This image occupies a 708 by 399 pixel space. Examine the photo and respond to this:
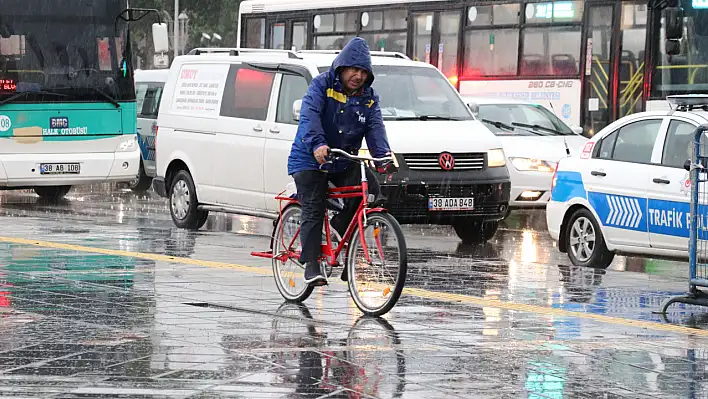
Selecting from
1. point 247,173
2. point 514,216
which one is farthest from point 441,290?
point 514,216

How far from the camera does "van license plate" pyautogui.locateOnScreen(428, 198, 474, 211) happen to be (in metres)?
15.6

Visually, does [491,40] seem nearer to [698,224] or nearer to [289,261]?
[698,224]

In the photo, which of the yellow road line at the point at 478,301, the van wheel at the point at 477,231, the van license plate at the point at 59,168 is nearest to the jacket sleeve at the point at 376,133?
the yellow road line at the point at 478,301

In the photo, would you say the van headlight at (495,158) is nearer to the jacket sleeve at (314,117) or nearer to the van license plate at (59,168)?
the jacket sleeve at (314,117)

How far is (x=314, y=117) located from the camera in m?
9.86

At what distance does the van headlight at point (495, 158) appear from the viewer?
1587 centimetres

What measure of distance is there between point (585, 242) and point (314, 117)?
196 inches

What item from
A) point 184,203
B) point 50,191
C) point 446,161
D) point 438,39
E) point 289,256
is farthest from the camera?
point 438,39

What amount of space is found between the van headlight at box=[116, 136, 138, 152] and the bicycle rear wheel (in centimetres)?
1031

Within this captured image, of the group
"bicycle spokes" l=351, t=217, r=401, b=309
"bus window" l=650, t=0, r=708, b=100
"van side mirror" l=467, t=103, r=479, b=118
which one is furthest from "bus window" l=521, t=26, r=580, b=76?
"bicycle spokes" l=351, t=217, r=401, b=309

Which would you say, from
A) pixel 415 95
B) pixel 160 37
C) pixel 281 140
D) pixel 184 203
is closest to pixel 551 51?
pixel 160 37

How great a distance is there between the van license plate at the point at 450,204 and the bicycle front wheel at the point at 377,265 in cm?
557

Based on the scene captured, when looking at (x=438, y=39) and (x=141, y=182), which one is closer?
(x=438, y=39)

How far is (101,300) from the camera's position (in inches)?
407
